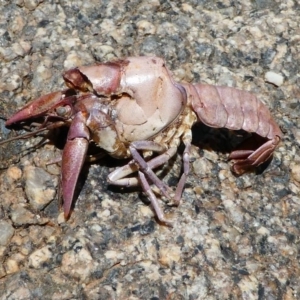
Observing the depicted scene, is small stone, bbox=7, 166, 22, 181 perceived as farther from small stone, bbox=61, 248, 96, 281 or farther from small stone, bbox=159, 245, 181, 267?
small stone, bbox=159, 245, 181, 267

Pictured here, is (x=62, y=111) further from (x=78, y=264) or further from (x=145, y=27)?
(x=145, y=27)

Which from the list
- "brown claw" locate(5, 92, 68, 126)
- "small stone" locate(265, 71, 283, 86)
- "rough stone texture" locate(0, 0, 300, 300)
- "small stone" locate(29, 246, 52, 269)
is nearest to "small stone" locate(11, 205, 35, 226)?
"rough stone texture" locate(0, 0, 300, 300)

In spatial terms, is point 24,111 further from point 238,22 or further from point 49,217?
point 238,22

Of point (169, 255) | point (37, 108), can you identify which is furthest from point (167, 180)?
point (37, 108)

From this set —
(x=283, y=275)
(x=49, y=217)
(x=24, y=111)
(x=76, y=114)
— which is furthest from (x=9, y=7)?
(x=283, y=275)

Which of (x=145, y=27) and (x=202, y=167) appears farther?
(x=145, y=27)

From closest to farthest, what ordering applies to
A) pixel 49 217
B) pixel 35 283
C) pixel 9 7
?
pixel 35 283
pixel 49 217
pixel 9 7

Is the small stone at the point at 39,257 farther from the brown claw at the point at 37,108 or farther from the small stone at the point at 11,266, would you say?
the brown claw at the point at 37,108
